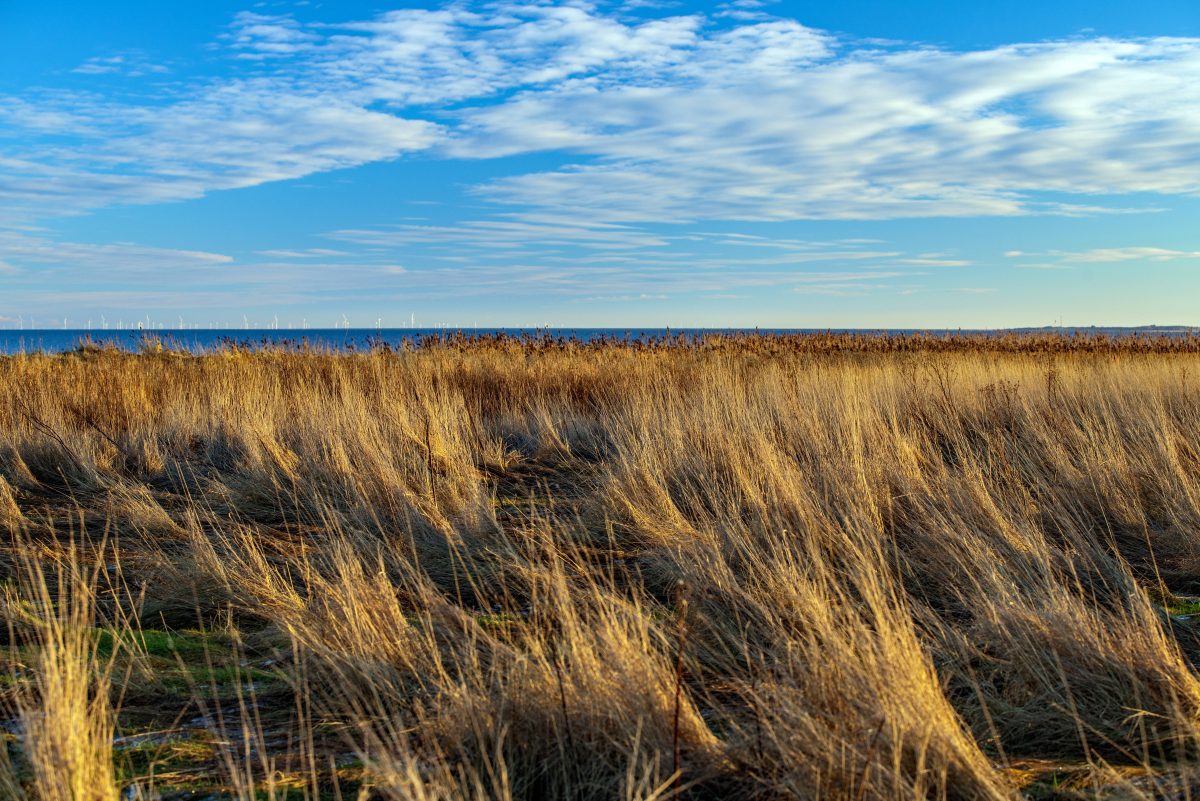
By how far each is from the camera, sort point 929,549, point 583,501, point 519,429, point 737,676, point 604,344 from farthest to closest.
A: point 604,344, point 519,429, point 583,501, point 929,549, point 737,676

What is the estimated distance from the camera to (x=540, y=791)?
2.19 m

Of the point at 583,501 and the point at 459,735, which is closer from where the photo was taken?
the point at 459,735

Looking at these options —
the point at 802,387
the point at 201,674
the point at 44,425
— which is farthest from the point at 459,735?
the point at 802,387

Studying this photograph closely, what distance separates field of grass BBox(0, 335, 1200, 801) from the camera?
7.00ft

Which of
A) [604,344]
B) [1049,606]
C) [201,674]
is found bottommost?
[201,674]

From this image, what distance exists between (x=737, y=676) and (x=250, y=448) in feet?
16.0

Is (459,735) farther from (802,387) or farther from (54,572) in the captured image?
(802,387)

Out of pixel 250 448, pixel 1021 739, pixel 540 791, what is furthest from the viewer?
pixel 250 448

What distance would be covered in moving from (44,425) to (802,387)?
690cm

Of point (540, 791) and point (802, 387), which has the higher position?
point (802, 387)

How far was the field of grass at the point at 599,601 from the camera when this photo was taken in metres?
2.13

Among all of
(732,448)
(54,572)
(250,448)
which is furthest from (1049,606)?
(250,448)

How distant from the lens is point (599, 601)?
106 inches

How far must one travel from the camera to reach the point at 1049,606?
A: 2.97 m
